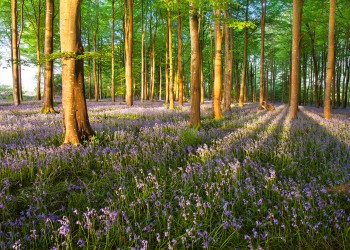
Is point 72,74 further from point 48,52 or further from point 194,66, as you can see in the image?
point 48,52

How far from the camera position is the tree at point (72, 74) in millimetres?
5203

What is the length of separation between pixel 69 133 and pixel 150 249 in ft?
13.4

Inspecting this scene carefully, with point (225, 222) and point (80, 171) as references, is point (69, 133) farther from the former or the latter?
point (225, 222)

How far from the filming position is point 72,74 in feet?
17.6

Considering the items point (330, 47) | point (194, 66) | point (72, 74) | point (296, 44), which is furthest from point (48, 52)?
point (330, 47)

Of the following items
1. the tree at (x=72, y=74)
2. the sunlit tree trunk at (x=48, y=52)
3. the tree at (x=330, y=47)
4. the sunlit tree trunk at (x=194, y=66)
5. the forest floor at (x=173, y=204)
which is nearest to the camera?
the forest floor at (x=173, y=204)

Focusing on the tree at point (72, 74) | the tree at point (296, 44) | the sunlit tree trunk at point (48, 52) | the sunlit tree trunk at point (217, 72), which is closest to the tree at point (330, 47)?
the tree at point (296, 44)

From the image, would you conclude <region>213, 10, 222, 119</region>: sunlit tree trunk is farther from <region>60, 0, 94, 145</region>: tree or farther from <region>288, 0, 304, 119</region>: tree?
<region>60, 0, 94, 145</region>: tree

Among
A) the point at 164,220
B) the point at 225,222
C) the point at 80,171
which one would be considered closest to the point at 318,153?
the point at 225,222

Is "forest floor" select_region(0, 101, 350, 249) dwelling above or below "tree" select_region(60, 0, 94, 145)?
below

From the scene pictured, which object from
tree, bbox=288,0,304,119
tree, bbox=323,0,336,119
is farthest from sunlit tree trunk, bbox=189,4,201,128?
tree, bbox=323,0,336,119

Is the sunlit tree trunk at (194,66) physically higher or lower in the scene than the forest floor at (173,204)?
higher

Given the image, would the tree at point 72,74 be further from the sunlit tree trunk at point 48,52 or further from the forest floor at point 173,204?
the sunlit tree trunk at point 48,52

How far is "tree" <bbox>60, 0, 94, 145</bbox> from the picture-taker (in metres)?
5.20
